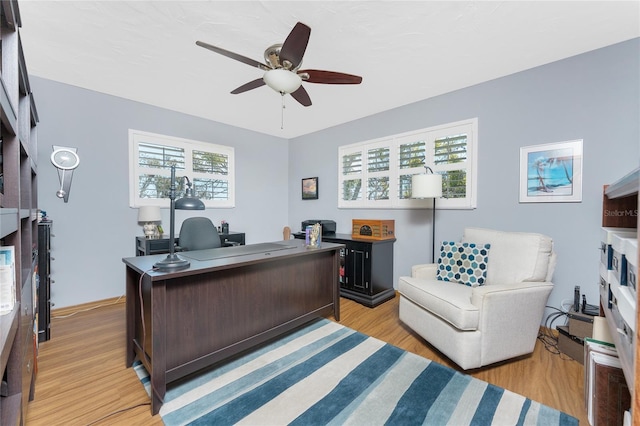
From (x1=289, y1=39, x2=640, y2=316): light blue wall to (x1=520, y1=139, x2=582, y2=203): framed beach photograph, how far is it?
51 mm

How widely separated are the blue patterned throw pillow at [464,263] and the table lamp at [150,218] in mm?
3382

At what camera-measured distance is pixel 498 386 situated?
1745mm

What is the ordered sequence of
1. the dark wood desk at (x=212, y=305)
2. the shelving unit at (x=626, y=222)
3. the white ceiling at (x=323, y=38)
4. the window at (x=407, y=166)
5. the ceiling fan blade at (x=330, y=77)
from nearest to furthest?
the shelving unit at (x=626, y=222)
the dark wood desk at (x=212, y=305)
the white ceiling at (x=323, y=38)
the ceiling fan blade at (x=330, y=77)
the window at (x=407, y=166)

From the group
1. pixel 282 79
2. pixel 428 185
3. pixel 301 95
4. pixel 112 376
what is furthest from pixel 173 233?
pixel 428 185

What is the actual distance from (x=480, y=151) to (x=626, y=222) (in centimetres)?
155

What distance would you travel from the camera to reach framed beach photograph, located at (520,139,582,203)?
237 cm

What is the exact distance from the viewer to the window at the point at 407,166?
3.03 metres

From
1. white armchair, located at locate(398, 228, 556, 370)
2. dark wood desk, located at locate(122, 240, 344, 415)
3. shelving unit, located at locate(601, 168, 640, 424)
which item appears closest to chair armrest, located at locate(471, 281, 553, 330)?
white armchair, located at locate(398, 228, 556, 370)

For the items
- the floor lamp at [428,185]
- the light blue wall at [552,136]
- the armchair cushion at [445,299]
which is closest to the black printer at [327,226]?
the light blue wall at [552,136]

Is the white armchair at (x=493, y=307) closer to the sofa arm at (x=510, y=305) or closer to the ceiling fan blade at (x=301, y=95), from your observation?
the sofa arm at (x=510, y=305)

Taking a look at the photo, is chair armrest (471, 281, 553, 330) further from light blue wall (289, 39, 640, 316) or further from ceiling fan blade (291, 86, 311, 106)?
Result: ceiling fan blade (291, 86, 311, 106)

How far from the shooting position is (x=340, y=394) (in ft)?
5.49

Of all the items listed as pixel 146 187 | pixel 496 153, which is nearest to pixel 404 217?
pixel 496 153

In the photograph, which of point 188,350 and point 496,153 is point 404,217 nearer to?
point 496,153
